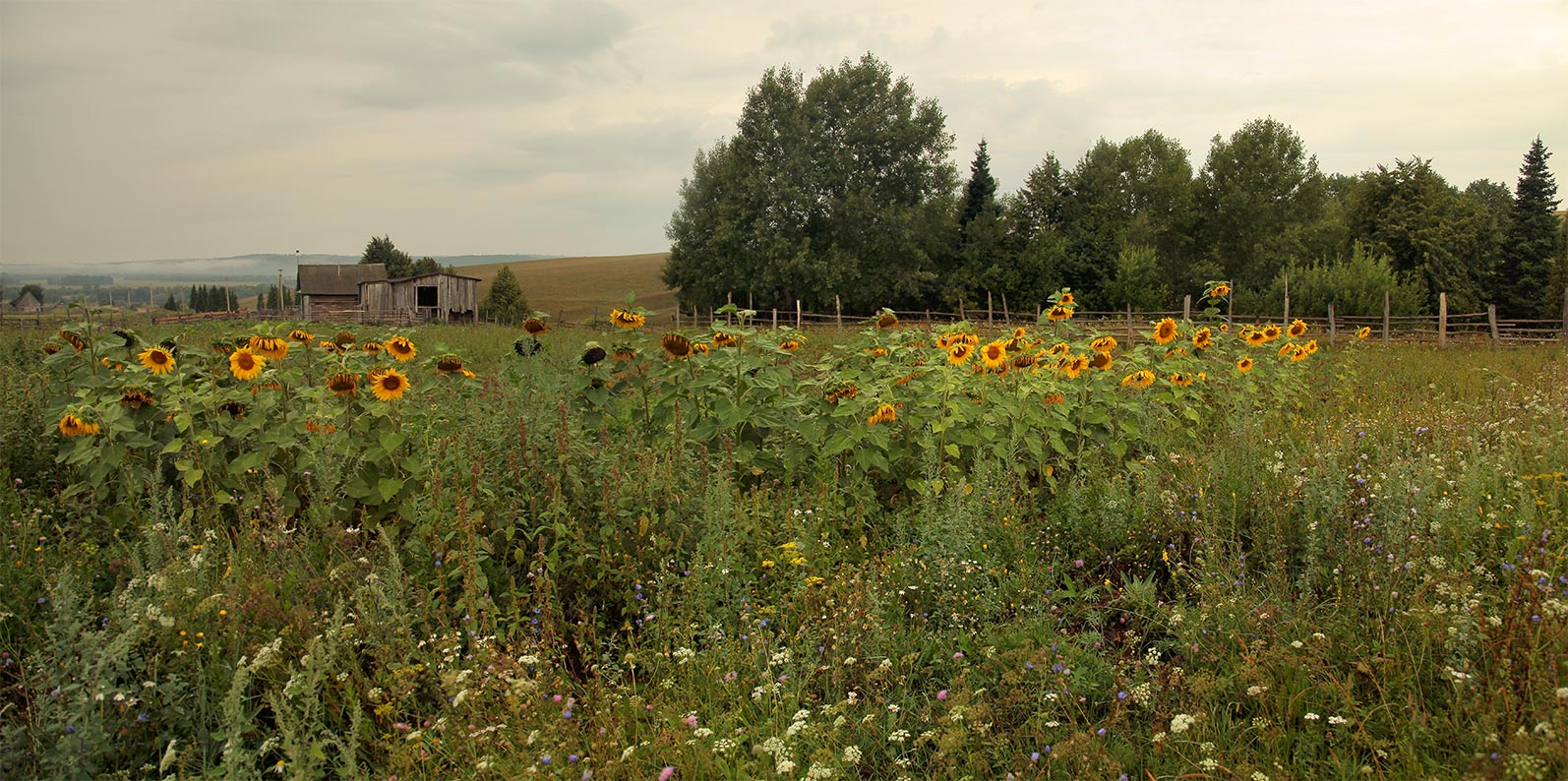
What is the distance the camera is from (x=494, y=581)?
3549mm

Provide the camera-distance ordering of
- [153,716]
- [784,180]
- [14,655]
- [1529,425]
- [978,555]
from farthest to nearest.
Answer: [784,180]
[1529,425]
[978,555]
[14,655]
[153,716]

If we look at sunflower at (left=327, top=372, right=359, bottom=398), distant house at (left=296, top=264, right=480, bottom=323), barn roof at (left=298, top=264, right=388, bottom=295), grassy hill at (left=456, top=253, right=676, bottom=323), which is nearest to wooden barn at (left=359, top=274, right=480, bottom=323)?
distant house at (left=296, top=264, right=480, bottom=323)

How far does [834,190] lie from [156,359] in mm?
39682

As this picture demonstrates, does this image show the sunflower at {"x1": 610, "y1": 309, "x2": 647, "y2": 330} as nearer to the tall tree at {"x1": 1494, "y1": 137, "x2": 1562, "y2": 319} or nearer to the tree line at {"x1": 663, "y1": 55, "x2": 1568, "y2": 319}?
the tree line at {"x1": 663, "y1": 55, "x2": 1568, "y2": 319}

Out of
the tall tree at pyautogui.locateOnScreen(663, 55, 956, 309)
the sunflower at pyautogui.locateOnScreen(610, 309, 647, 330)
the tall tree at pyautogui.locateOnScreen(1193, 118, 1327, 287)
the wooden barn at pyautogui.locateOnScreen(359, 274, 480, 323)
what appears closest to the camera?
the sunflower at pyautogui.locateOnScreen(610, 309, 647, 330)

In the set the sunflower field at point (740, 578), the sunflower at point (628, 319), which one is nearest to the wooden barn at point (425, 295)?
the sunflower field at point (740, 578)

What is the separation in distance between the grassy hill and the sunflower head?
167 ft

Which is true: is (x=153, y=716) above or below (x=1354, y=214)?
below

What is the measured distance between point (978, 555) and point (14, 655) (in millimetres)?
3585

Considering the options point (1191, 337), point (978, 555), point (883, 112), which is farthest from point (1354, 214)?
point (978, 555)

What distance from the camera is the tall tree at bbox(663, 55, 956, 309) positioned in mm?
41062

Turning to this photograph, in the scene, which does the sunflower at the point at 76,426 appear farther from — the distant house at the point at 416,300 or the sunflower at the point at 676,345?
the distant house at the point at 416,300

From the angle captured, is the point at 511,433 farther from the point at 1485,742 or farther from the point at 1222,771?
the point at 1485,742

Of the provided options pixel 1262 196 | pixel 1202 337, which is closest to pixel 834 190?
pixel 1262 196
